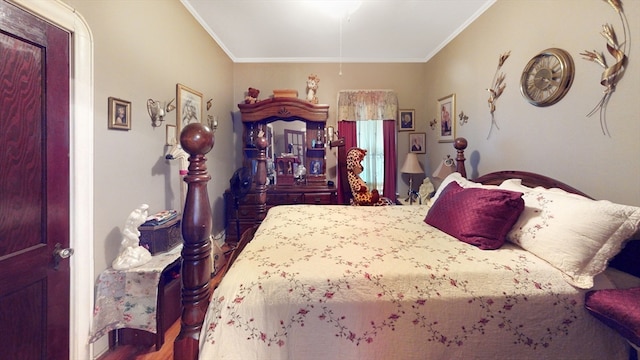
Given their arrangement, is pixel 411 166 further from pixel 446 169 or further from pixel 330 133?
pixel 330 133

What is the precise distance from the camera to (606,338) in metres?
1.02

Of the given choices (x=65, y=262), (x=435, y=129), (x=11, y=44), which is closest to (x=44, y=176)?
(x=65, y=262)

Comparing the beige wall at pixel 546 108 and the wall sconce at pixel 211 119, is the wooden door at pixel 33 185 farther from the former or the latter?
the beige wall at pixel 546 108

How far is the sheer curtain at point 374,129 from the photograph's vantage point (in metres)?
3.89

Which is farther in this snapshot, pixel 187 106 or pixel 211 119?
pixel 211 119

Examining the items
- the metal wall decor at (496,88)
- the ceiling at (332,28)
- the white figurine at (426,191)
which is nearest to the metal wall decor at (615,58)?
the metal wall decor at (496,88)

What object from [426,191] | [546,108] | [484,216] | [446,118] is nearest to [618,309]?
[484,216]

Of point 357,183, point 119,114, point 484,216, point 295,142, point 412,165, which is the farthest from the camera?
point 295,142

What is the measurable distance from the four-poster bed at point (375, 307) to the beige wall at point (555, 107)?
2.09ft

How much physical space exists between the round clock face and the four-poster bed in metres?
1.11

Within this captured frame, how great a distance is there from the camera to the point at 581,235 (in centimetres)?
111

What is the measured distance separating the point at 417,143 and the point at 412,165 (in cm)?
49

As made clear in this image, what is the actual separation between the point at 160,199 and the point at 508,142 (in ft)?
10.0

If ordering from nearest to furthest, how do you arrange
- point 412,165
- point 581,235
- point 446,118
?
point 581,235 → point 446,118 → point 412,165
